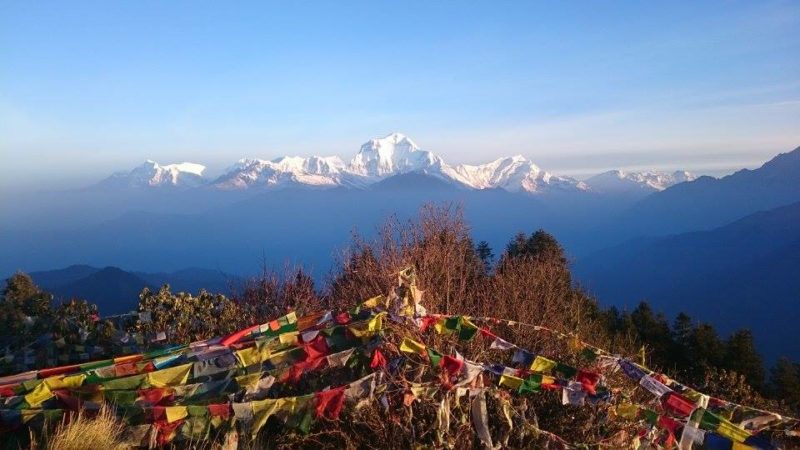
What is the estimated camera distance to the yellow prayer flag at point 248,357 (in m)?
6.63

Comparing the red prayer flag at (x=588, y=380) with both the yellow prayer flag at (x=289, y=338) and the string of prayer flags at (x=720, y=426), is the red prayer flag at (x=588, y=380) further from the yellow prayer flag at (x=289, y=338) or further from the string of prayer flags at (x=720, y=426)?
the yellow prayer flag at (x=289, y=338)

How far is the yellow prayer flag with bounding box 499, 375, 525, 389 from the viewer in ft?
20.0

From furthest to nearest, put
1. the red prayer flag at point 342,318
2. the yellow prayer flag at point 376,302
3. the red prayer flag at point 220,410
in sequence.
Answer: the yellow prayer flag at point 376,302, the red prayer flag at point 342,318, the red prayer flag at point 220,410

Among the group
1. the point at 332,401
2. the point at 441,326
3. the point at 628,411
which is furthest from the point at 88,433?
the point at 628,411

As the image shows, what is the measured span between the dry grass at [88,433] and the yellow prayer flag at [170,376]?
0.68 m

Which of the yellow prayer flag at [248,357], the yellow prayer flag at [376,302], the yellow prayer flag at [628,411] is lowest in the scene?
the yellow prayer flag at [628,411]

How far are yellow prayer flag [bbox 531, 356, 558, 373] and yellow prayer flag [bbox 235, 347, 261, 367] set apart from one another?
3220mm

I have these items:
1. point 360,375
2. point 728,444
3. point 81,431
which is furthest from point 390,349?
point 728,444

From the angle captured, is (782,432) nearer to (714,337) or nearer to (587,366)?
(587,366)

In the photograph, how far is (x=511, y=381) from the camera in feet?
20.1

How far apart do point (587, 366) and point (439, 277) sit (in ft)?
30.7

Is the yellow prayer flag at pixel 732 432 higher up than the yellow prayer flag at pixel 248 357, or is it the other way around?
the yellow prayer flag at pixel 248 357

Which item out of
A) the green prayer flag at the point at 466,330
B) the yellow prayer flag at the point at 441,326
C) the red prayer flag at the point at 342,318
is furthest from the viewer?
the red prayer flag at the point at 342,318

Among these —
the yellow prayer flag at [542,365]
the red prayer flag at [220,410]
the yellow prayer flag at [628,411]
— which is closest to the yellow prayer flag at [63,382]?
the red prayer flag at [220,410]
